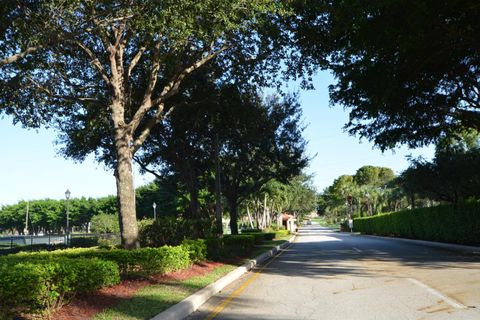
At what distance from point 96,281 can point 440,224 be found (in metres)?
24.3

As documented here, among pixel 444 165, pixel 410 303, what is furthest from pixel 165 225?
pixel 444 165

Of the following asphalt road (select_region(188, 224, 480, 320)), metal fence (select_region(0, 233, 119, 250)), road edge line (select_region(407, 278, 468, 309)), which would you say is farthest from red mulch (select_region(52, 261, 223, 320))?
metal fence (select_region(0, 233, 119, 250))

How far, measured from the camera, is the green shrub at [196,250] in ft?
48.0

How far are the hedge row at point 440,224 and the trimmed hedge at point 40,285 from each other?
20.0 meters

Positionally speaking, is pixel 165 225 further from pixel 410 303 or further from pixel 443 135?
pixel 443 135

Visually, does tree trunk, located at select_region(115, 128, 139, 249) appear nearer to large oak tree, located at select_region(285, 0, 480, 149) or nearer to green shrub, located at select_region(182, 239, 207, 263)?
green shrub, located at select_region(182, 239, 207, 263)

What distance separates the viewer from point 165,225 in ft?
67.2

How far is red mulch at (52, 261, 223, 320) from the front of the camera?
24.2 feet

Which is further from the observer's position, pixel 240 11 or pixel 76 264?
pixel 240 11

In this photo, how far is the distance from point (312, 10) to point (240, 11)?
385cm

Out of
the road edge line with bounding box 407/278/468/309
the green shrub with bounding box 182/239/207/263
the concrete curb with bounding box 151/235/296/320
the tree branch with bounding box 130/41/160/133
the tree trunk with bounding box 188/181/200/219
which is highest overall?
the tree branch with bounding box 130/41/160/133

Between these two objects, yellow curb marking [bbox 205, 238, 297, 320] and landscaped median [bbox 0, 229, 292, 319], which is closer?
landscaped median [bbox 0, 229, 292, 319]

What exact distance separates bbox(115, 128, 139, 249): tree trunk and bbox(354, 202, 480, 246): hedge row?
A: 54.1ft

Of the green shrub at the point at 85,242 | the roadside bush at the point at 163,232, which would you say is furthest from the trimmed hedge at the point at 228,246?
the green shrub at the point at 85,242
